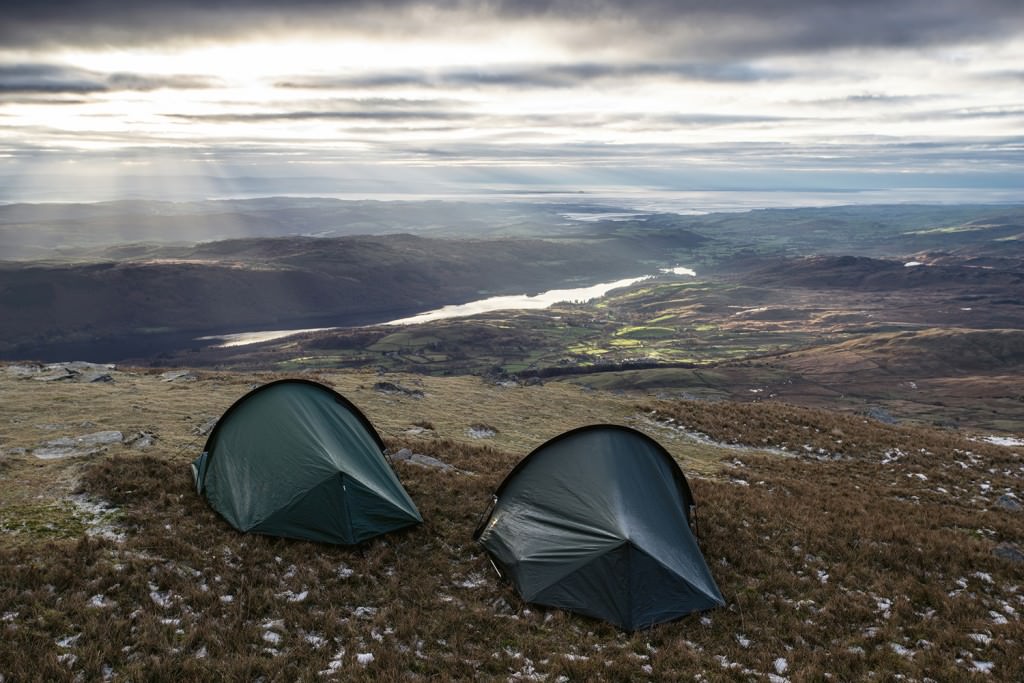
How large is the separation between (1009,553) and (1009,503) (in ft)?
25.4

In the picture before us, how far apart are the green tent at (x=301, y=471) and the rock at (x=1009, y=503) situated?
22437 mm

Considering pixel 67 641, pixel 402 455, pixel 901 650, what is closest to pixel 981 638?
pixel 901 650

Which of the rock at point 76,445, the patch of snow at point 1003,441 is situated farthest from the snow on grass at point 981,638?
the patch of snow at point 1003,441

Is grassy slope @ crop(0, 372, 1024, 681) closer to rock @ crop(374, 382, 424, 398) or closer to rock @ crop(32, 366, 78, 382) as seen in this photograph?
rock @ crop(32, 366, 78, 382)

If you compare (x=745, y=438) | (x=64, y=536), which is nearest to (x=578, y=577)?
(x=64, y=536)

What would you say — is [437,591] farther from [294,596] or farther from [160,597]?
[160,597]

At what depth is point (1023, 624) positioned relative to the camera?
1269 cm

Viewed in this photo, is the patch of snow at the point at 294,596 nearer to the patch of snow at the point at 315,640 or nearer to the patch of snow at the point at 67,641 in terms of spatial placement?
the patch of snow at the point at 315,640

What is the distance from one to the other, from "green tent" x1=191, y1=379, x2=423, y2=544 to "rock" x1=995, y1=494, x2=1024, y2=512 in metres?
22.4

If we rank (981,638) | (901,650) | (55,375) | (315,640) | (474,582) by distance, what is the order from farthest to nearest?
(55,375)
(474,582)
(981,638)
(901,650)
(315,640)

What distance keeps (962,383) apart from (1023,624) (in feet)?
530

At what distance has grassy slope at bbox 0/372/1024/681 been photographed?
1019 cm

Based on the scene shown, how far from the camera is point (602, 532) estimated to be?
43.9 ft

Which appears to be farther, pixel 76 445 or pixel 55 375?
pixel 55 375
